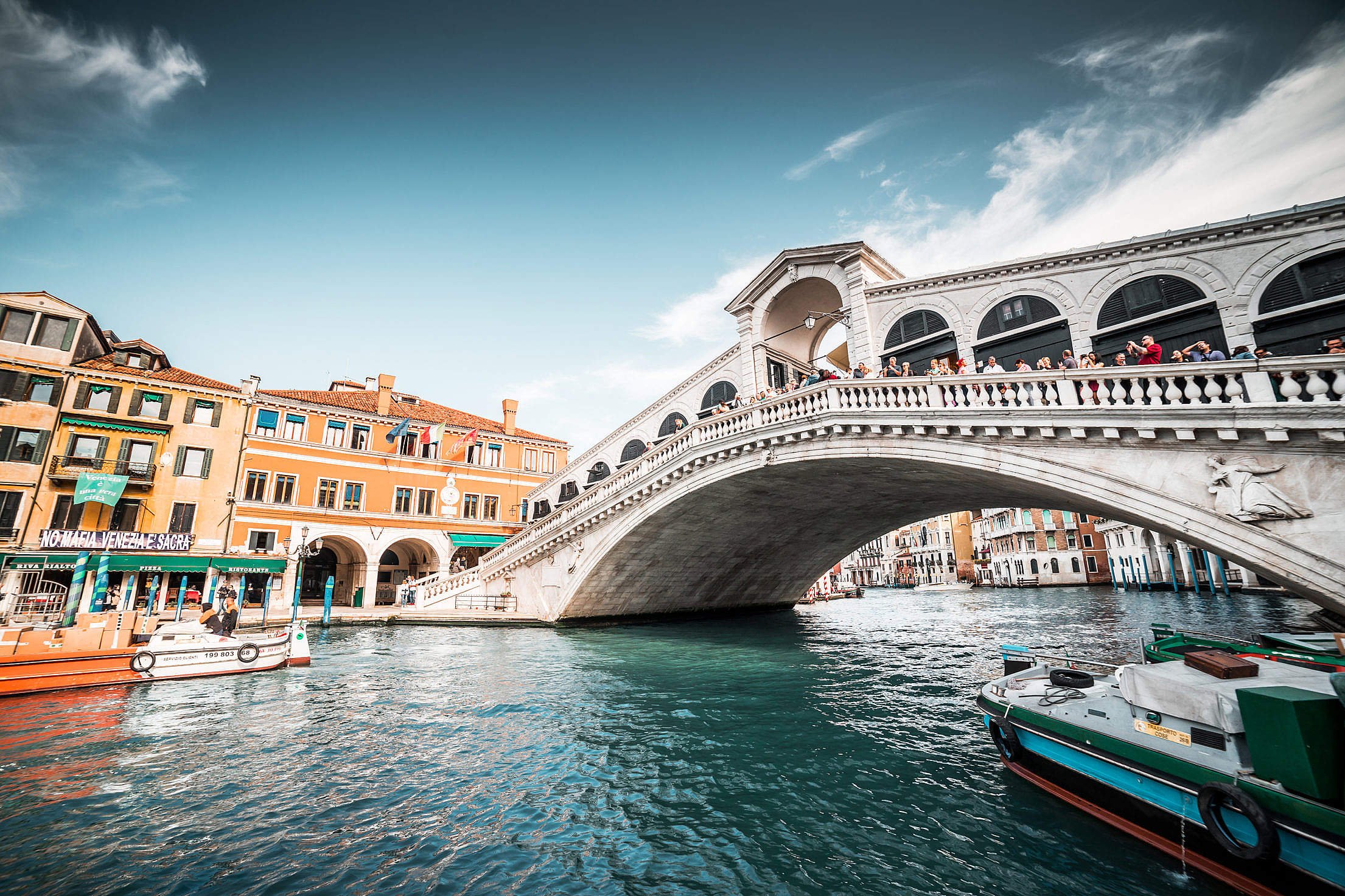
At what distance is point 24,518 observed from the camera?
72.2ft

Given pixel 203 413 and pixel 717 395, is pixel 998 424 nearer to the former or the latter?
pixel 717 395

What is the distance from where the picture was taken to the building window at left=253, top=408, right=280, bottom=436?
2766 centimetres

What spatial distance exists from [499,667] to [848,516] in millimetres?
15173

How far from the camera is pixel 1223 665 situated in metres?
5.37

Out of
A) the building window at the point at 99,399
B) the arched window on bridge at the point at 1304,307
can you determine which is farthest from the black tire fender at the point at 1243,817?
the building window at the point at 99,399

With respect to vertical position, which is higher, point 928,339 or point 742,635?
point 928,339

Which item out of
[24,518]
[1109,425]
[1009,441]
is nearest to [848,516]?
[1009,441]

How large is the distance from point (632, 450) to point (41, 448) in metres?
23.8

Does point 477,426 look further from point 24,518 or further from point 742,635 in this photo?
point 742,635

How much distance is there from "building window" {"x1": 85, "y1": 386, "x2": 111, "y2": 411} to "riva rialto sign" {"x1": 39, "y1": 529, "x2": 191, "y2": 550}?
522 cm

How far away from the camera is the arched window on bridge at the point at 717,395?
22547 millimetres

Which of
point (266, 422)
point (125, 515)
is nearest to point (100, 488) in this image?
point (125, 515)

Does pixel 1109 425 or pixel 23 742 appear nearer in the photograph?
pixel 23 742

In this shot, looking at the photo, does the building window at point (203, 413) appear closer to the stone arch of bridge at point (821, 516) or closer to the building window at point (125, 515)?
the building window at point (125, 515)
